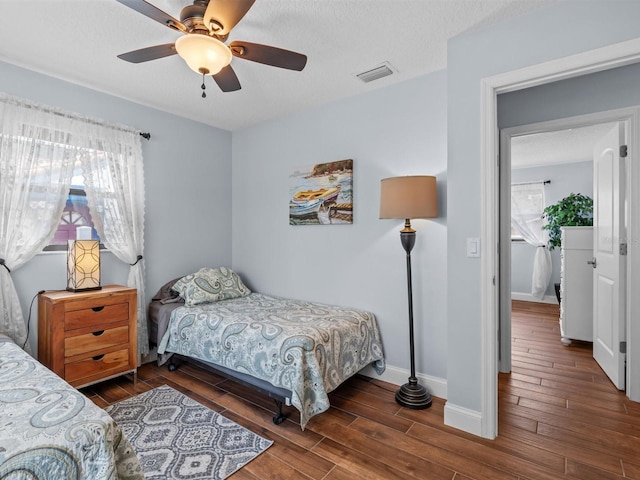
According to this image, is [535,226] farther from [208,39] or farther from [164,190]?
[208,39]

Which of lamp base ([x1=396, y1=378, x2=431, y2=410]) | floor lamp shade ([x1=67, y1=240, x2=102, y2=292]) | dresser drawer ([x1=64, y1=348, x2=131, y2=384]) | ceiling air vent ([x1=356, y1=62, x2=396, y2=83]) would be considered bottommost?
lamp base ([x1=396, y1=378, x2=431, y2=410])

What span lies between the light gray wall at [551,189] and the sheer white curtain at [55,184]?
622cm

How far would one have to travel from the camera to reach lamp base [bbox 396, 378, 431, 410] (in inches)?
93.6

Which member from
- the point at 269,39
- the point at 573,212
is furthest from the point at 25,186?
the point at 573,212

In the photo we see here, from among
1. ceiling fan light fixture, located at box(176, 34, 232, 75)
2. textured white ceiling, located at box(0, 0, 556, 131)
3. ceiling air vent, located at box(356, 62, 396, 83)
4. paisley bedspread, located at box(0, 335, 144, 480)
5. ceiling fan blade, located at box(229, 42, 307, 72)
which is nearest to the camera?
paisley bedspread, located at box(0, 335, 144, 480)

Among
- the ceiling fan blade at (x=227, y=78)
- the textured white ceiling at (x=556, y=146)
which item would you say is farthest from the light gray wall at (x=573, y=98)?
the ceiling fan blade at (x=227, y=78)

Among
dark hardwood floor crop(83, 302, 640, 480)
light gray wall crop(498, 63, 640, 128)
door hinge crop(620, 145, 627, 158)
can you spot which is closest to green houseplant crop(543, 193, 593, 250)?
door hinge crop(620, 145, 627, 158)

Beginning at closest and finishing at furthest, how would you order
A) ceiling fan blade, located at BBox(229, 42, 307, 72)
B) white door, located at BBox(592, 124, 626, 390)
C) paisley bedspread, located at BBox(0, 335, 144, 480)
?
paisley bedspread, located at BBox(0, 335, 144, 480) → ceiling fan blade, located at BBox(229, 42, 307, 72) → white door, located at BBox(592, 124, 626, 390)

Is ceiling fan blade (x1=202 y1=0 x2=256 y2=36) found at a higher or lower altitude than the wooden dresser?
higher

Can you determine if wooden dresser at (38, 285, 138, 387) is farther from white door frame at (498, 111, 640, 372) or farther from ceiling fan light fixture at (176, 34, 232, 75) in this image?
white door frame at (498, 111, 640, 372)

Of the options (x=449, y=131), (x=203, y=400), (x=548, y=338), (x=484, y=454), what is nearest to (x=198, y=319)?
(x=203, y=400)

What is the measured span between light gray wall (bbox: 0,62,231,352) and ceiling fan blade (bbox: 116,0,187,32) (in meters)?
1.78

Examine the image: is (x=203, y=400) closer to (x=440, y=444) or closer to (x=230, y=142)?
(x=440, y=444)

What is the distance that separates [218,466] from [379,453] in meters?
0.89
